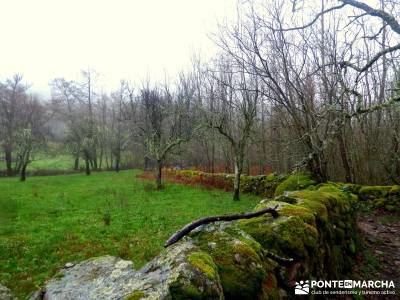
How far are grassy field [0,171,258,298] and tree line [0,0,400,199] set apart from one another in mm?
3263

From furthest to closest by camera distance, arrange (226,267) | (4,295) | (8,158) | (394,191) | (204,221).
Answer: (8,158) → (394,191) → (4,295) → (204,221) → (226,267)

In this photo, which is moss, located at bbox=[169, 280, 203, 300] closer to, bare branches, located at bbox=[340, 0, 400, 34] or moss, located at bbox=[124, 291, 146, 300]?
moss, located at bbox=[124, 291, 146, 300]

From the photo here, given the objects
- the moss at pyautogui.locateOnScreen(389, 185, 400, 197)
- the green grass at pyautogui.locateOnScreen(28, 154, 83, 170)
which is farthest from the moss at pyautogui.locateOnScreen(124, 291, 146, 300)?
the green grass at pyautogui.locateOnScreen(28, 154, 83, 170)

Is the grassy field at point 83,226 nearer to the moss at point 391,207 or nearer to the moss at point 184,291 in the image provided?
the moss at point 184,291

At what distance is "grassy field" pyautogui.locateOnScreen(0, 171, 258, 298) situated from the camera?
625 cm

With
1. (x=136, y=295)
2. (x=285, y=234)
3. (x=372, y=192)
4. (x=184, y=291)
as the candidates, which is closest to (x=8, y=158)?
(x=372, y=192)

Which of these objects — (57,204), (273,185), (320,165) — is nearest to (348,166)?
(320,165)

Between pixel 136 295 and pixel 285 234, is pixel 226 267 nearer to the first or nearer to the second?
pixel 136 295

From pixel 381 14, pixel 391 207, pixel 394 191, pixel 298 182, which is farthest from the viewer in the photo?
pixel 298 182

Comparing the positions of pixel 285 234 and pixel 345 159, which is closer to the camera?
pixel 285 234

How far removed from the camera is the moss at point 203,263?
78.5 inches

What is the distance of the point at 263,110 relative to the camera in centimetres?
1942

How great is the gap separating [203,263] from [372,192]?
998cm

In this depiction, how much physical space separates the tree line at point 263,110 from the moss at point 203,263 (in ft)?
14.1
